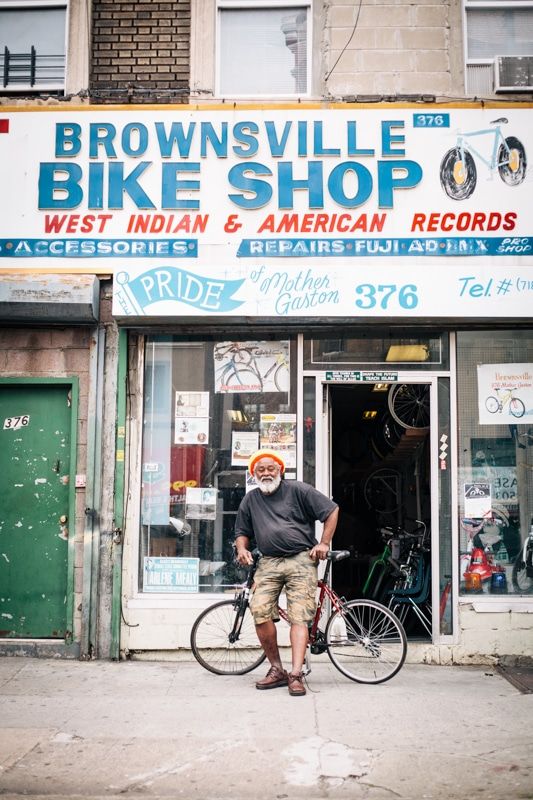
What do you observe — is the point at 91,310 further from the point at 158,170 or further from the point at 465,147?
the point at 465,147

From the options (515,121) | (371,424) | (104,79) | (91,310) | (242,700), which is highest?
(104,79)

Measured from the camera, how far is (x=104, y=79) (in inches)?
335

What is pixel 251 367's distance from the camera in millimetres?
8273

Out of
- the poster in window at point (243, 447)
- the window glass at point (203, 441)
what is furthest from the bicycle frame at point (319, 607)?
the poster in window at point (243, 447)

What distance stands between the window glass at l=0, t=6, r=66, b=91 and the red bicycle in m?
5.41

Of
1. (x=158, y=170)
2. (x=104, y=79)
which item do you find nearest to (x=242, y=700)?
(x=158, y=170)

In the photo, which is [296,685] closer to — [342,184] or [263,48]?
[342,184]

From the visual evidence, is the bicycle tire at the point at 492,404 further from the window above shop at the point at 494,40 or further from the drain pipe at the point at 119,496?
the drain pipe at the point at 119,496

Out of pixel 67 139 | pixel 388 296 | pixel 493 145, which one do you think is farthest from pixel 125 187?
pixel 493 145

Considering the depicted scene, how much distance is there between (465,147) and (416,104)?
65cm

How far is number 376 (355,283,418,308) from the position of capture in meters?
7.87

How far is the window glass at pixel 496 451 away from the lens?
8031 mm

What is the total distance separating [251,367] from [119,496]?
5.92 ft

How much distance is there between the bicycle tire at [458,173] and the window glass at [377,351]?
1.42 meters
